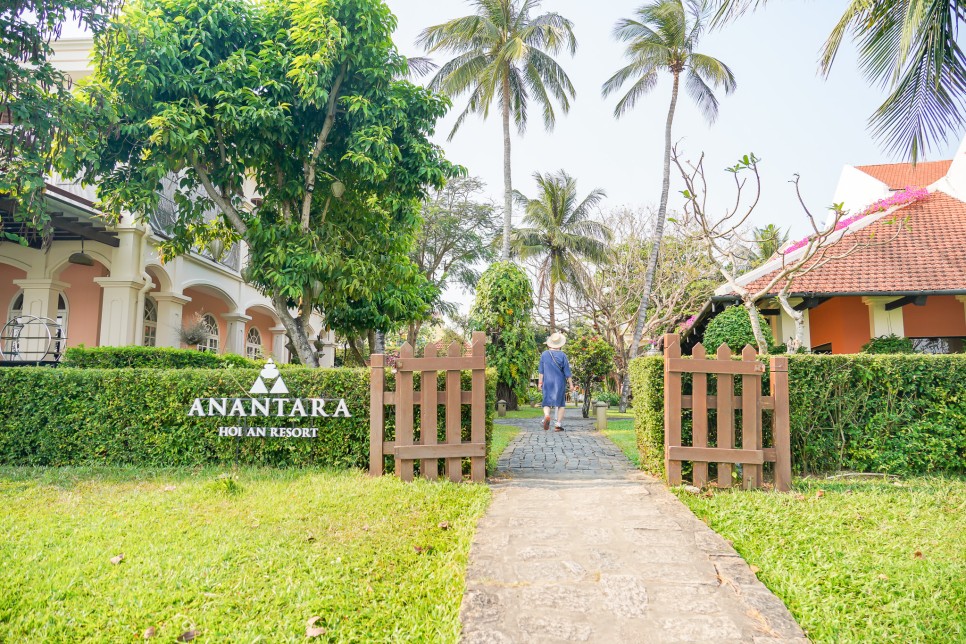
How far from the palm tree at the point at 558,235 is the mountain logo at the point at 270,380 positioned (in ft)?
63.0

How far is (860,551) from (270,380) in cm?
528

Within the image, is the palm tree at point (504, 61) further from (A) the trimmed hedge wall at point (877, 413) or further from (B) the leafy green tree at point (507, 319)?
(A) the trimmed hedge wall at point (877, 413)

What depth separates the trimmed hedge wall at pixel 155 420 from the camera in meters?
5.99

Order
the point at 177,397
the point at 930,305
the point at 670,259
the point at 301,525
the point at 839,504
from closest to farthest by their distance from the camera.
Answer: the point at 301,525 < the point at 839,504 < the point at 177,397 < the point at 930,305 < the point at 670,259

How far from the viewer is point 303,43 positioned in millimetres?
8609

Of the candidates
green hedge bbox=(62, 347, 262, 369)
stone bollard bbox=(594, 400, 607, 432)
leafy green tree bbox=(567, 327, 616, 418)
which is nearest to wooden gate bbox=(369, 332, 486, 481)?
green hedge bbox=(62, 347, 262, 369)

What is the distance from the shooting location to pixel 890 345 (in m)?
11.1

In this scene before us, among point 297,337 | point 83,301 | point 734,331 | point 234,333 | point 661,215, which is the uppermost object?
point 661,215

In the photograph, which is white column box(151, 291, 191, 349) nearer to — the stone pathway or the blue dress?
the blue dress

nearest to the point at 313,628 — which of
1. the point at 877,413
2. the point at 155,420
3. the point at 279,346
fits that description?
the point at 155,420

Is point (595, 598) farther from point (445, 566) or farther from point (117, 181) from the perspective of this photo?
point (117, 181)

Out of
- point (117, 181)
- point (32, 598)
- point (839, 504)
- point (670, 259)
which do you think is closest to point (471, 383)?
point (839, 504)

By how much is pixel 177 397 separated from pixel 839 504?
20.7ft

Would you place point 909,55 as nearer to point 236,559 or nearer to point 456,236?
point 236,559
